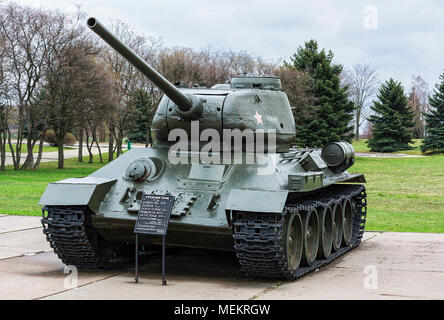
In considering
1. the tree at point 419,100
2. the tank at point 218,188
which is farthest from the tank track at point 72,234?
the tree at point 419,100

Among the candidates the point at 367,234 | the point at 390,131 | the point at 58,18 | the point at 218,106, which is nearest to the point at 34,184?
the point at 58,18

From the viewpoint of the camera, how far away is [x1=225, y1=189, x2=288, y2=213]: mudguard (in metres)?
9.07

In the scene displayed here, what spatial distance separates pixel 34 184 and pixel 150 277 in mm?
18994

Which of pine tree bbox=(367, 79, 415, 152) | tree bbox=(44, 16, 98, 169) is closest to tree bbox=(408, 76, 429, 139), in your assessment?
pine tree bbox=(367, 79, 415, 152)

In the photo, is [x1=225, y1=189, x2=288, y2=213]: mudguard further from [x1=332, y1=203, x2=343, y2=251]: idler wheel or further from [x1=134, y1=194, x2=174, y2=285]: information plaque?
[x1=332, y1=203, x2=343, y2=251]: idler wheel

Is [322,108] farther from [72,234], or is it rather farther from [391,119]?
[72,234]

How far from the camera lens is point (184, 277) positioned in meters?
10.2

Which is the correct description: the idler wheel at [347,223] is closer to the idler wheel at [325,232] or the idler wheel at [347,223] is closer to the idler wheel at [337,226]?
the idler wheel at [337,226]

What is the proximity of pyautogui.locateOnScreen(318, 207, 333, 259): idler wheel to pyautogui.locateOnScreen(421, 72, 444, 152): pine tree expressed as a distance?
45596 mm

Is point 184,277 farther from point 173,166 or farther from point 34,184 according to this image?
point 34,184

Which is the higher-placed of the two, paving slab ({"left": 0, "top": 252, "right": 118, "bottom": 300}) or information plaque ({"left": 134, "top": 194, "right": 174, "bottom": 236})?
information plaque ({"left": 134, "top": 194, "right": 174, "bottom": 236})

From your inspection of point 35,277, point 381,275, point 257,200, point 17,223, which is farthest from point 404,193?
point 35,277

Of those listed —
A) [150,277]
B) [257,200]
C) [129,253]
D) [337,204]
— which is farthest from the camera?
[337,204]

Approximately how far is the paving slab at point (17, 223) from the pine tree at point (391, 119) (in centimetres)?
4395
